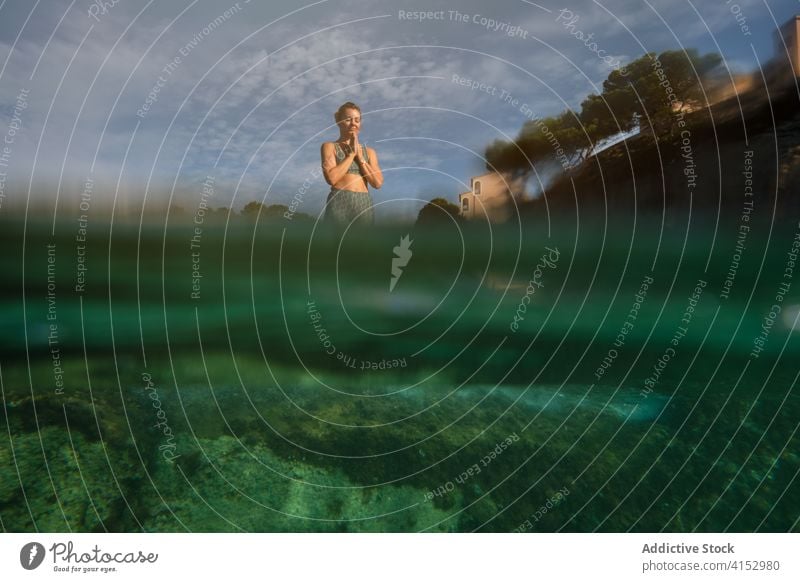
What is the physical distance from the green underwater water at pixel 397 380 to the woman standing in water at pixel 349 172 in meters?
0.25

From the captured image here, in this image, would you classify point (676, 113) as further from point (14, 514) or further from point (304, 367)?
point (14, 514)

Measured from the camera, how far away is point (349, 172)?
17.7 feet

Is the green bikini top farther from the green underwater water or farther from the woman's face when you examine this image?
the green underwater water

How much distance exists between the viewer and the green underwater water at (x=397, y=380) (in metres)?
5.12

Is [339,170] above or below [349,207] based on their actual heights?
above

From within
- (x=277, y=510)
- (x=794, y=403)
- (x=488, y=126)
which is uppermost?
(x=488, y=126)

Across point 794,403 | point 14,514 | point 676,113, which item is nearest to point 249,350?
point 14,514

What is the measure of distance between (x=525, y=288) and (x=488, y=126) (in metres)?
1.68

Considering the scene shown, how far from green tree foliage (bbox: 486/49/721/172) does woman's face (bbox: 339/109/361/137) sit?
1334mm

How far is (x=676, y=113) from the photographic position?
18.7 feet

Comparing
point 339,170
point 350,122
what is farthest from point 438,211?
point 350,122

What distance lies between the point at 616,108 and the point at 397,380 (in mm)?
3568

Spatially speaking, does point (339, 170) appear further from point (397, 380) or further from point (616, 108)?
point (616, 108)
